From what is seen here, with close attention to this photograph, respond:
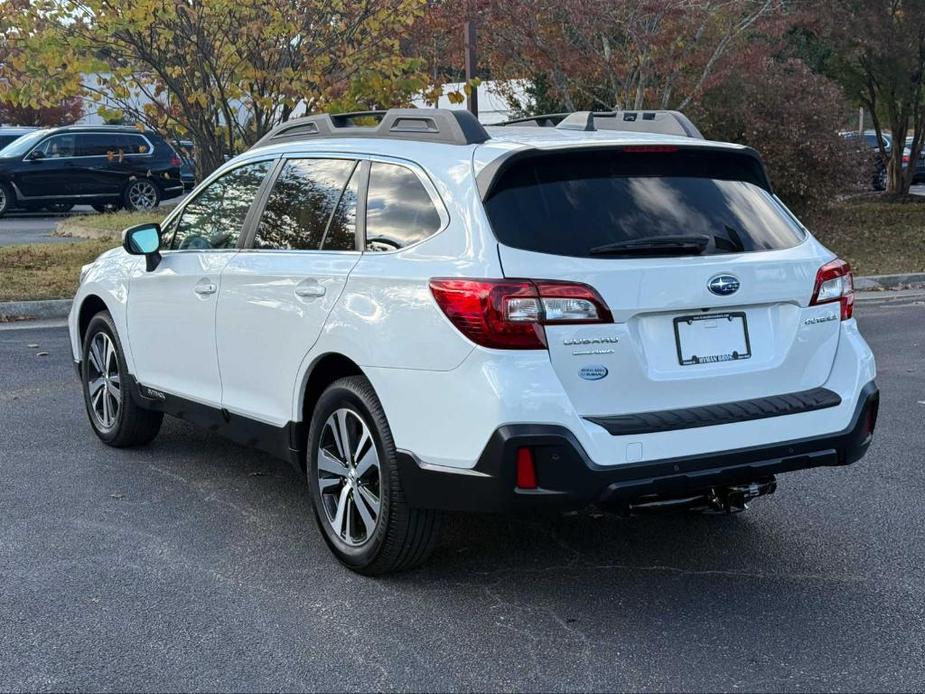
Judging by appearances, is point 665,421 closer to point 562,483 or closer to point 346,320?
point 562,483

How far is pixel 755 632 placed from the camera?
4.21 metres

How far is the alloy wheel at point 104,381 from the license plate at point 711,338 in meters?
3.57

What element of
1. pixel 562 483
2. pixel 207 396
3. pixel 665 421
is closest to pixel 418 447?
pixel 562 483

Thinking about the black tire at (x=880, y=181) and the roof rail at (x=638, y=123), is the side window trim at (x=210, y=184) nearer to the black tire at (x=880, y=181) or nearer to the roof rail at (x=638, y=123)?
the roof rail at (x=638, y=123)

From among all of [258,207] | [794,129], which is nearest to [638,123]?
[258,207]

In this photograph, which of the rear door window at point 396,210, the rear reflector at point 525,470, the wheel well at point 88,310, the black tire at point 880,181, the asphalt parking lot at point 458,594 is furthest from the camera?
the black tire at point 880,181

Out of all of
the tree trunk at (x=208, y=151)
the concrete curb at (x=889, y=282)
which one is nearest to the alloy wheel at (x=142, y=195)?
the tree trunk at (x=208, y=151)

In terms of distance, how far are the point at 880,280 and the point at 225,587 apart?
12.4 meters

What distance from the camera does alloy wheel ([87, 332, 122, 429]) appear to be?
682 cm

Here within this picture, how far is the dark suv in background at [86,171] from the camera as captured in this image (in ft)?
83.0

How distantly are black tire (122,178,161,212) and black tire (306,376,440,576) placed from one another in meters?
22.1

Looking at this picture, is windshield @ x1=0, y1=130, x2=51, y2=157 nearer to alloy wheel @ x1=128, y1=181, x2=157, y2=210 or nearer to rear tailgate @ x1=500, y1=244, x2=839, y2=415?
alloy wheel @ x1=128, y1=181, x2=157, y2=210

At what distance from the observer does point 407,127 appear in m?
4.95

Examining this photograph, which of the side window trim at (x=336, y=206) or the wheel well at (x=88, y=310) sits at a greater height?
the side window trim at (x=336, y=206)
